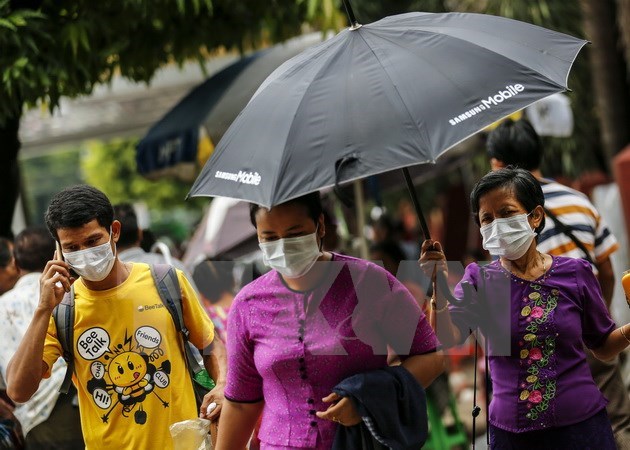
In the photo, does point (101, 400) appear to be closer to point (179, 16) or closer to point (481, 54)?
point (481, 54)

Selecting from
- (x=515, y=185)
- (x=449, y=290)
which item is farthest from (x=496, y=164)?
(x=449, y=290)

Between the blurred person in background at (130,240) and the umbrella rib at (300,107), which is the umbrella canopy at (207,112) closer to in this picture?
the blurred person in background at (130,240)

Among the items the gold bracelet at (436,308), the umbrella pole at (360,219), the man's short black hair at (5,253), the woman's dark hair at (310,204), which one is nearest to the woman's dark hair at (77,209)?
the woman's dark hair at (310,204)

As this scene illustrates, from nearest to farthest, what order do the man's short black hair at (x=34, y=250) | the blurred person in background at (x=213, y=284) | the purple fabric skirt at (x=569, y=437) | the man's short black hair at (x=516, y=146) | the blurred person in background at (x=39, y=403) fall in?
the purple fabric skirt at (x=569, y=437) < the man's short black hair at (x=516, y=146) < the blurred person in background at (x=39, y=403) < the man's short black hair at (x=34, y=250) < the blurred person in background at (x=213, y=284)

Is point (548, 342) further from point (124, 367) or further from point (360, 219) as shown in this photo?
point (360, 219)

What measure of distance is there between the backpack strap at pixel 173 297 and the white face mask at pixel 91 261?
279 mm

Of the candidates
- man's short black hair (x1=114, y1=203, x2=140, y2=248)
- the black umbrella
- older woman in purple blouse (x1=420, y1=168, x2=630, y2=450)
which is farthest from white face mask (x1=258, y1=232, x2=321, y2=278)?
man's short black hair (x1=114, y1=203, x2=140, y2=248)

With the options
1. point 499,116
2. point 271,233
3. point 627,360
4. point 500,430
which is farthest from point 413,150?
point 627,360

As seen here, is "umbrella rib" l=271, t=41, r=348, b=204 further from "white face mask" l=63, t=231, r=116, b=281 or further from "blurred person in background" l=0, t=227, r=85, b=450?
"blurred person in background" l=0, t=227, r=85, b=450

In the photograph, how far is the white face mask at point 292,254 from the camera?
398 centimetres

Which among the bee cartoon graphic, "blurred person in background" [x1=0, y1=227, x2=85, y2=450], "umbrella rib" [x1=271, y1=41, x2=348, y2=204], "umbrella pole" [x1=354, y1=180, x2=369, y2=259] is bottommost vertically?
"umbrella pole" [x1=354, y1=180, x2=369, y2=259]

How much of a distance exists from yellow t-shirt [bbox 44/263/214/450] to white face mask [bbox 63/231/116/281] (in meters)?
0.15

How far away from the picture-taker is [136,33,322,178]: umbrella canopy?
8.36 metres

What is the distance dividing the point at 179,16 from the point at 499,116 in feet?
14.4
